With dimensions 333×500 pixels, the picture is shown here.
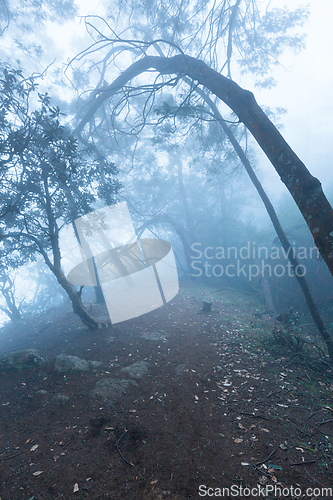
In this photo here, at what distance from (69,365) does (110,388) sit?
1163 mm

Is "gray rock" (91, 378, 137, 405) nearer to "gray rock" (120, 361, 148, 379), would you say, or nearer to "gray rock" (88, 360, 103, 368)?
"gray rock" (120, 361, 148, 379)

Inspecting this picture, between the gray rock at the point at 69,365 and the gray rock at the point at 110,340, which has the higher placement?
the gray rock at the point at 69,365

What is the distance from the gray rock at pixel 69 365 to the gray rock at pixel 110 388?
0.62 meters

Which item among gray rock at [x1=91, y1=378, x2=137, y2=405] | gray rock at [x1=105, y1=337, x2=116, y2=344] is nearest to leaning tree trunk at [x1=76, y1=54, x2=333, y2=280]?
gray rock at [x1=91, y1=378, x2=137, y2=405]

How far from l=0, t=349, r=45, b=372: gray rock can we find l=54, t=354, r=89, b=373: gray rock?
478mm

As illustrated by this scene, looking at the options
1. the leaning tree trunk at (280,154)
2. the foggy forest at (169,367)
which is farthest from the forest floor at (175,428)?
the leaning tree trunk at (280,154)

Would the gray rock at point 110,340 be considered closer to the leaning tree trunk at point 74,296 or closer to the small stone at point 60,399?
the leaning tree trunk at point 74,296

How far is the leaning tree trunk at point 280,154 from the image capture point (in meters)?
2.49

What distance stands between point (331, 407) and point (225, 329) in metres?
3.61

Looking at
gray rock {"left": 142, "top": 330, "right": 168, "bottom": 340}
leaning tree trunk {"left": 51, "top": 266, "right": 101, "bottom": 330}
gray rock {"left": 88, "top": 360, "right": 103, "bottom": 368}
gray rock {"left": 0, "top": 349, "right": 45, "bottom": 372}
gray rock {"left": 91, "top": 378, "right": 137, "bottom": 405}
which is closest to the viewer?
gray rock {"left": 91, "top": 378, "right": 137, "bottom": 405}

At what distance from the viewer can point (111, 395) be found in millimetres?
3688

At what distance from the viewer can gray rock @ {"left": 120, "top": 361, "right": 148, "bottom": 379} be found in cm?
431

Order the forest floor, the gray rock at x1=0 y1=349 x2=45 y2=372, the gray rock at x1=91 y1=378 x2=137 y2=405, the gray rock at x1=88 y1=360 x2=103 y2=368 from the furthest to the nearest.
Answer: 1. the gray rock at x1=88 y1=360 x2=103 y2=368
2. the gray rock at x1=0 y1=349 x2=45 y2=372
3. the gray rock at x1=91 y1=378 x2=137 y2=405
4. the forest floor

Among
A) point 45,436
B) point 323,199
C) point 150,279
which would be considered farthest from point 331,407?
point 150,279
